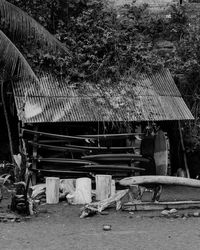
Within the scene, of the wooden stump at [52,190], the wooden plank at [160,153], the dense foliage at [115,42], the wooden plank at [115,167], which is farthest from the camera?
the dense foliage at [115,42]

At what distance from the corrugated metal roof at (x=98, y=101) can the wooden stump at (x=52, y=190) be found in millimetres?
1894

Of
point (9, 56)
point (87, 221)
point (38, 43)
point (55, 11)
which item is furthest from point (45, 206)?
point (55, 11)

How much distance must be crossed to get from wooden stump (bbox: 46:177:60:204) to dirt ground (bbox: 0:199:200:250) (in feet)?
3.02

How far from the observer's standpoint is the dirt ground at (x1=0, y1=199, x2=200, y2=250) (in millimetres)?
7336

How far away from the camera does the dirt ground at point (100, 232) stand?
7.34m

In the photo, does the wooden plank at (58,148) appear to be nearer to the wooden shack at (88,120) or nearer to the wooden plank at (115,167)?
the wooden shack at (88,120)

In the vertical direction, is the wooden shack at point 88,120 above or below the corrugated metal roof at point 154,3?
below

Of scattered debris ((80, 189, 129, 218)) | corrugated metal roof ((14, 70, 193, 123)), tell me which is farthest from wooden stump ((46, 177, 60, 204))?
corrugated metal roof ((14, 70, 193, 123))

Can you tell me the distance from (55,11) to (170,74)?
4405 millimetres

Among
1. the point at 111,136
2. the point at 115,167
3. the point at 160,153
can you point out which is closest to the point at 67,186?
the point at 115,167

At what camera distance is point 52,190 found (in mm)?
11164

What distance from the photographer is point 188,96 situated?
1560 cm

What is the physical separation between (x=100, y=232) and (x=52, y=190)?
10.2ft

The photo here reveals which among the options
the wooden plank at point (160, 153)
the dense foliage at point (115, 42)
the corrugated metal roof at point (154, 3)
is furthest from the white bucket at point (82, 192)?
the corrugated metal roof at point (154, 3)
